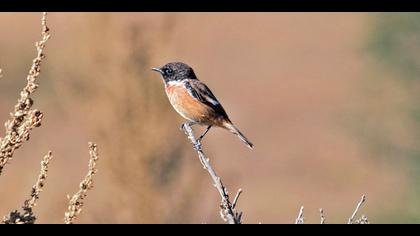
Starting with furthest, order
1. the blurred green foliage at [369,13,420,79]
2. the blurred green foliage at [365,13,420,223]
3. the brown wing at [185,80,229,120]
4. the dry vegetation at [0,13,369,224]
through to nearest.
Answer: the blurred green foliage at [369,13,420,79]
the blurred green foliage at [365,13,420,223]
the dry vegetation at [0,13,369,224]
the brown wing at [185,80,229,120]

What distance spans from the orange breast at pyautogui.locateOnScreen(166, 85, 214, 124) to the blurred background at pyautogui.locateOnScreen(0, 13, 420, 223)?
207 cm

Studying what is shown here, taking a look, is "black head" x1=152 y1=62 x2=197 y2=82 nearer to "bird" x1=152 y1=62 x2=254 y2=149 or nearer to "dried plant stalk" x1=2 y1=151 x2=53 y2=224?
"bird" x1=152 y1=62 x2=254 y2=149

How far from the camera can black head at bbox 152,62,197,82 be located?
7086 millimetres

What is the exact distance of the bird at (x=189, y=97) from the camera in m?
6.95

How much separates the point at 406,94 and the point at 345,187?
33.8ft

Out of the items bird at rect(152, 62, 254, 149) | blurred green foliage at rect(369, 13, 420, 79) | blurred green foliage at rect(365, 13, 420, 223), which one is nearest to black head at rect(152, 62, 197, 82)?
bird at rect(152, 62, 254, 149)

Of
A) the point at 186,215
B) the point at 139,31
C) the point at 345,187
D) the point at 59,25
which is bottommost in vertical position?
the point at 186,215

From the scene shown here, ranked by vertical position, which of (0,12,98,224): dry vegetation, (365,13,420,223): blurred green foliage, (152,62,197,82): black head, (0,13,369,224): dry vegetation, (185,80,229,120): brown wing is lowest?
(0,12,98,224): dry vegetation

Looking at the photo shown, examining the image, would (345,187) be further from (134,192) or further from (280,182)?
(134,192)

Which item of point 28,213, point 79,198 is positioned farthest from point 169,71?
point 28,213

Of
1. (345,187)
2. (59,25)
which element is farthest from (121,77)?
(59,25)

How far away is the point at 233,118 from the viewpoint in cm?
3325

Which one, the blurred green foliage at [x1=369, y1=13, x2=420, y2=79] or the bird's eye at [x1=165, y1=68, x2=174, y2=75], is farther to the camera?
the blurred green foliage at [x1=369, y1=13, x2=420, y2=79]

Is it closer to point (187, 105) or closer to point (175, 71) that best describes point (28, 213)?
point (187, 105)
